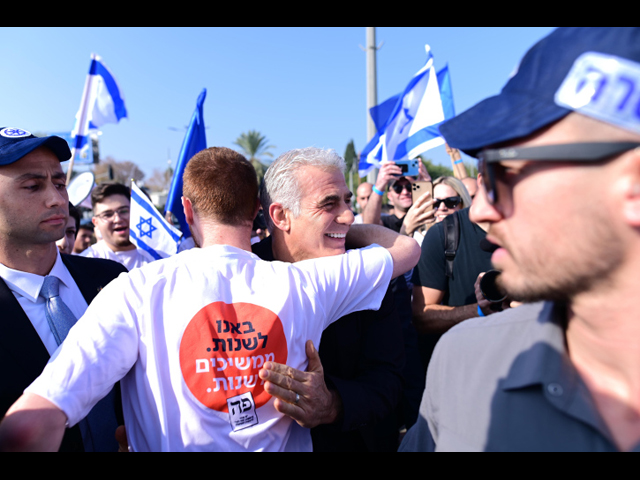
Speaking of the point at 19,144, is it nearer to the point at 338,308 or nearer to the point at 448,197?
the point at 338,308

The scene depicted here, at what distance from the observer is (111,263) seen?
110 inches

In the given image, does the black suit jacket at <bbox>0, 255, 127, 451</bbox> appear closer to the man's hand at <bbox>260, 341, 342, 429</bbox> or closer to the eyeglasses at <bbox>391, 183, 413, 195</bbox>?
the man's hand at <bbox>260, 341, 342, 429</bbox>

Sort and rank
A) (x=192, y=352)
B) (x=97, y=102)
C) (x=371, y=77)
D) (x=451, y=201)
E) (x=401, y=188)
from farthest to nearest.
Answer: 1. (x=371, y=77)
2. (x=97, y=102)
3. (x=401, y=188)
4. (x=451, y=201)
5. (x=192, y=352)

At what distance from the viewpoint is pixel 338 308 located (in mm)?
2104

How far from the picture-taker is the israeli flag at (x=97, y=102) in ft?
20.6

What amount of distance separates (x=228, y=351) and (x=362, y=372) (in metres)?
0.84

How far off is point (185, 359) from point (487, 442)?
104cm

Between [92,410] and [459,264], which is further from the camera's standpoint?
[459,264]

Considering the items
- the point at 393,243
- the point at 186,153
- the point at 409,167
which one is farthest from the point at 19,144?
the point at 409,167

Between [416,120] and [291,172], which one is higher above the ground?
[416,120]

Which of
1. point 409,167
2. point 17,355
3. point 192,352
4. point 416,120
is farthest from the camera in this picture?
point 416,120

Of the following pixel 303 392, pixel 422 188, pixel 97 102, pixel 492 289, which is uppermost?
pixel 97 102

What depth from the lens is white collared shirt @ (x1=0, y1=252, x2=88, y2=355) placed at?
2139 millimetres

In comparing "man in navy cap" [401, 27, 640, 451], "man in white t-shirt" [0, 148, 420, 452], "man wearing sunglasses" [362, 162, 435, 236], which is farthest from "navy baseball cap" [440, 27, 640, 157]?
"man wearing sunglasses" [362, 162, 435, 236]
